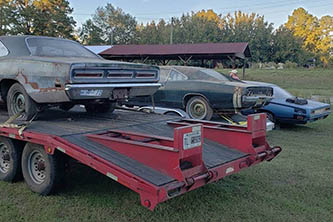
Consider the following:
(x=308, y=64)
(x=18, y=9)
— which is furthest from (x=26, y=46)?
(x=308, y=64)

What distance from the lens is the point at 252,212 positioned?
3.88m

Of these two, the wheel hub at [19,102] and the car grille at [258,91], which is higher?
the wheel hub at [19,102]

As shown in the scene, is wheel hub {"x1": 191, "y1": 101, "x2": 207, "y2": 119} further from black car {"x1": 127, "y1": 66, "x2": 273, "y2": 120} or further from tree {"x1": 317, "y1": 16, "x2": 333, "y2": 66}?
tree {"x1": 317, "y1": 16, "x2": 333, "y2": 66}

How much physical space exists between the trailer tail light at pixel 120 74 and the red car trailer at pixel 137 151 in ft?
2.22

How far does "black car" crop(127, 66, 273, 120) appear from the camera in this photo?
7.86m

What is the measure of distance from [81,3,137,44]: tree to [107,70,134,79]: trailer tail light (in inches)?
2638

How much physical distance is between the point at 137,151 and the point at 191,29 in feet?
200

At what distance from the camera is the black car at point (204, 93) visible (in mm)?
7859

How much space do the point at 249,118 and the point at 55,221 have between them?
2.57 m

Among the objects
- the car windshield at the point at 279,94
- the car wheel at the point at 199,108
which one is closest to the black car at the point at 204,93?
the car wheel at the point at 199,108

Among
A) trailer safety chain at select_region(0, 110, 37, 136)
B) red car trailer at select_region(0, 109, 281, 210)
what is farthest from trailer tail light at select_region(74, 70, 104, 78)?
trailer safety chain at select_region(0, 110, 37, 136)

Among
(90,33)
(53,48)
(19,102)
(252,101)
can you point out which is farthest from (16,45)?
(90,33)

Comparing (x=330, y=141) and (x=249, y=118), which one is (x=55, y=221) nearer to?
(x=249, y=118)

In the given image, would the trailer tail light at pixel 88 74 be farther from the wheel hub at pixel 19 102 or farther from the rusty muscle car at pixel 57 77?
the wheel hub at pixel 19 102
